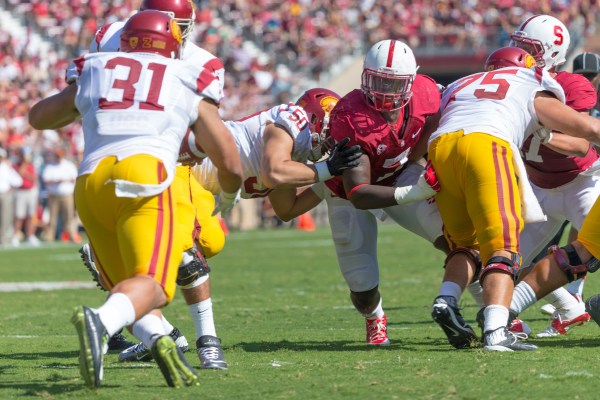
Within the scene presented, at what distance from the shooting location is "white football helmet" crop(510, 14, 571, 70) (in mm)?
6990

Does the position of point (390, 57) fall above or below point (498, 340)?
above

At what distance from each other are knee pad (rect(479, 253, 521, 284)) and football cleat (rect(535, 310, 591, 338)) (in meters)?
1.09

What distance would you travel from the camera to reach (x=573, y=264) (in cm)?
570

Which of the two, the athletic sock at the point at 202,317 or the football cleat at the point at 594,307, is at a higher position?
the athletic sock at the point at 202,317

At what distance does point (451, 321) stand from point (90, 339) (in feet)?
6.71

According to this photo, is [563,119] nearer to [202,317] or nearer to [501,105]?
[501,105]

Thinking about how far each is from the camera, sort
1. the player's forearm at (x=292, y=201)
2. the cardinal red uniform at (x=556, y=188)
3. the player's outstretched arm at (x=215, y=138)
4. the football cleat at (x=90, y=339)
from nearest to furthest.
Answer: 1. the football cleat at (x=90, y=339)
2. the player's outstretched arm at (x=215, y=138)
3. the player's forearm at (x=292, y=201)
4. the cardinal red uniform at (x=556, y=188)

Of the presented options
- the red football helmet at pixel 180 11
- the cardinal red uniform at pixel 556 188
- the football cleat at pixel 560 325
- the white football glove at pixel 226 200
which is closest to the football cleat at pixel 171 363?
the white football glove at pixel 226 200

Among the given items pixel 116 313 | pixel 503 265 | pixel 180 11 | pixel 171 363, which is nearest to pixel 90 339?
pixel 116 313

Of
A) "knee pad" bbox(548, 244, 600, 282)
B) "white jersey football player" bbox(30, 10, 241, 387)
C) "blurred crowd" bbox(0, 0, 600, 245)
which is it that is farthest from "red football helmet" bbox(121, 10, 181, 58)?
"blurred crowd" bbox(0, 0, 600, 245)

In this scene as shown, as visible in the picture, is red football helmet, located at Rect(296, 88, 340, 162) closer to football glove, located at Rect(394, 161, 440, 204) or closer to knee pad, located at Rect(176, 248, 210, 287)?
football glove, located at Rect(394, 161, 440, 204)

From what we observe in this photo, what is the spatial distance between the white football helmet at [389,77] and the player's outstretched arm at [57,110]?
1.67 metres

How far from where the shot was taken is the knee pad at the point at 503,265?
536 cm

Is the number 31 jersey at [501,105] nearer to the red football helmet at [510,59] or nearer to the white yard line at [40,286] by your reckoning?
the red football helmet at [510,59]
